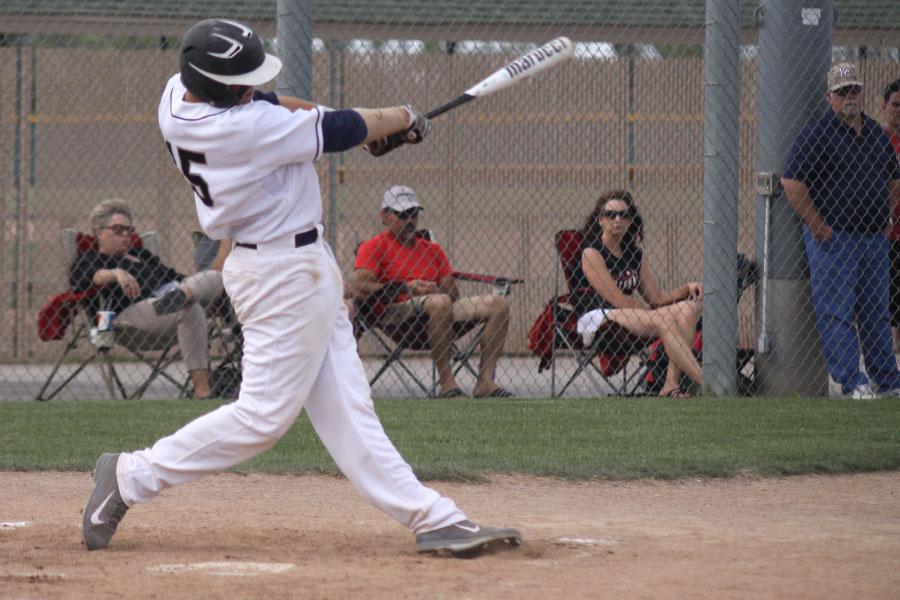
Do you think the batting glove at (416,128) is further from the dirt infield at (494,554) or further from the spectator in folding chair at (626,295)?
the spectator in folding chair at (626,295)

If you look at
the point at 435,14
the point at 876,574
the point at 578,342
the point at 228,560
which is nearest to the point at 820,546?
the point at 876,574

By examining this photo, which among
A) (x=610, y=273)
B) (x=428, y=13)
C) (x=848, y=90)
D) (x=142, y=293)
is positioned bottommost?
(x=142, y=293)

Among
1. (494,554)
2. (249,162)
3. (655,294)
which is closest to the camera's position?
(249,162)

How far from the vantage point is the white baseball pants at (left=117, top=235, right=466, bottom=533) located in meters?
4.17

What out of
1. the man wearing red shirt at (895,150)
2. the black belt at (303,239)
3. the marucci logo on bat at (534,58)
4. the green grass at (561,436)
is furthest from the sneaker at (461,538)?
the man wearing red shirt at (895,150)

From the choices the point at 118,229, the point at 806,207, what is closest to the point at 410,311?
the point at 118,229

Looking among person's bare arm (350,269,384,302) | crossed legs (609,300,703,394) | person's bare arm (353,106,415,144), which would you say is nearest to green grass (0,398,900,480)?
crossed legs (609,300,703,394)

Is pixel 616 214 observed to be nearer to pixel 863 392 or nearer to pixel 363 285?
pixel 363 285

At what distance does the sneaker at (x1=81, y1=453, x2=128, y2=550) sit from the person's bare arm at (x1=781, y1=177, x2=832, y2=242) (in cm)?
495

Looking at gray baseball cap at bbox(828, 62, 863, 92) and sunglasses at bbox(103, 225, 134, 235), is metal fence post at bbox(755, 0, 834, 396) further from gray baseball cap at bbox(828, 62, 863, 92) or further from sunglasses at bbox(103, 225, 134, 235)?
sunglasses at bbox(103, 225, 134, 235)

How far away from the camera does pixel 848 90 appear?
315 inches

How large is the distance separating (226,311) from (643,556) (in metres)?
5.00

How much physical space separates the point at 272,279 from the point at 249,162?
1.19 feet

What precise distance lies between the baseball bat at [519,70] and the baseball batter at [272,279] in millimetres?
670
